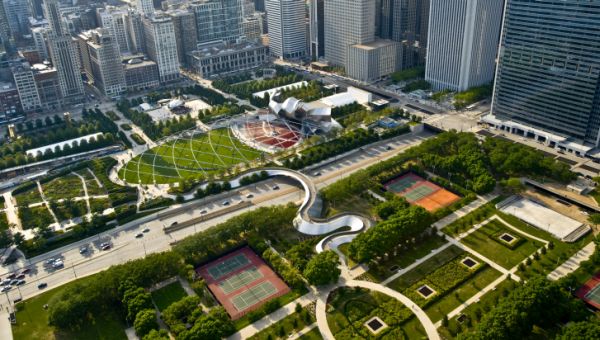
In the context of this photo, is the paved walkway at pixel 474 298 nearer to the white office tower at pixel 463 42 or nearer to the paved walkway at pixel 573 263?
the paved walkway at pixel 573 263

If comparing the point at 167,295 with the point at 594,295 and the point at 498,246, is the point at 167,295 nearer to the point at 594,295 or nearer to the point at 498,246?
the point at 498,246

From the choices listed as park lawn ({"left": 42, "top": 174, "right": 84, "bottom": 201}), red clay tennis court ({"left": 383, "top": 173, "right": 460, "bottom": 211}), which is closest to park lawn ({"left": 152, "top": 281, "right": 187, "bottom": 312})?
park lawn ({"left": 42, "top": 174, "right": 84, "bottom": 201})

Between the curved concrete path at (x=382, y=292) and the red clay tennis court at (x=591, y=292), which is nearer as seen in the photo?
the curved concrete path at (x=382, y=292)

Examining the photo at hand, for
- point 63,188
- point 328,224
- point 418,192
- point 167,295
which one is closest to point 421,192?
point 418,192

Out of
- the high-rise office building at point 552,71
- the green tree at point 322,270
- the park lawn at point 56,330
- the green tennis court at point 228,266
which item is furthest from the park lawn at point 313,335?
the high-rise office building at point 552,71

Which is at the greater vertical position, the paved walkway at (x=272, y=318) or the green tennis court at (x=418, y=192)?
the green tennis court at (x=418, y=192)

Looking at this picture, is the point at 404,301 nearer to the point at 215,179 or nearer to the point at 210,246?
the point at 210,246

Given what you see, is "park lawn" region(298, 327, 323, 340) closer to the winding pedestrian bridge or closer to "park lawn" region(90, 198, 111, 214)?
the winding pedestrian bridge
